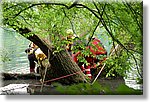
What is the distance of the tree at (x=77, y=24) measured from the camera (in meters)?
3.42

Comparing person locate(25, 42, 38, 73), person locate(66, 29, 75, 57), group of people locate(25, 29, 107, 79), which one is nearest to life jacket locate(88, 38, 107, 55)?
group of people locate(25, 29, 107, 79)

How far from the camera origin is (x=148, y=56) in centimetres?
346

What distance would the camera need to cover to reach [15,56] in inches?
135

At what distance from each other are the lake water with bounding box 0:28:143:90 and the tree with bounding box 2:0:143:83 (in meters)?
0.06

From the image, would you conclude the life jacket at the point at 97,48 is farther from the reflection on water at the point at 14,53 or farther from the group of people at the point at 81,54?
the reflection on water at the point at 14,53

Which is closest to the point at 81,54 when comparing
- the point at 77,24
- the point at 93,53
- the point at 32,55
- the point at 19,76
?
the point at 93,53

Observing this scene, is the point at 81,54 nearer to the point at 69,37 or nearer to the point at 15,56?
the point at 69,37

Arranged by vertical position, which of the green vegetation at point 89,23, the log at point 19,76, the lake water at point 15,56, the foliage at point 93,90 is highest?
the green vegetation at point 89,23

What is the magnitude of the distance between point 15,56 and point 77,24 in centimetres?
52

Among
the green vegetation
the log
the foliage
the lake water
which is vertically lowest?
the foliage

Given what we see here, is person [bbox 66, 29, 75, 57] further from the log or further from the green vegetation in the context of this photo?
the log

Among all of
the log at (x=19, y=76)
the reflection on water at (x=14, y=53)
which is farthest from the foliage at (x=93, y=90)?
the reflection on water at (x=14, y=53)

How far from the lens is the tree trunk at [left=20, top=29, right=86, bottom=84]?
11.2 feet

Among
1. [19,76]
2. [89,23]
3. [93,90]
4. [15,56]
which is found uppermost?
[89,23]
